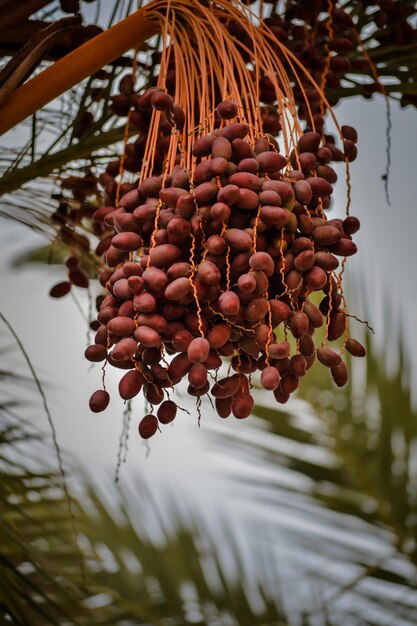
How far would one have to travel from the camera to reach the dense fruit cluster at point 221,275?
63cm

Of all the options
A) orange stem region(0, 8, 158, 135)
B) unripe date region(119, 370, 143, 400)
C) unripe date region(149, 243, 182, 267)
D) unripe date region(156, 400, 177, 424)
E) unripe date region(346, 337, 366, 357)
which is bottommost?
unripe date region(156, 400, 177, 424)

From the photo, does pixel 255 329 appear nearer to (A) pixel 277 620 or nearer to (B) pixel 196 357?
(B) pixel 196 357

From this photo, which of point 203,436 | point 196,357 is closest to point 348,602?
point 203,436

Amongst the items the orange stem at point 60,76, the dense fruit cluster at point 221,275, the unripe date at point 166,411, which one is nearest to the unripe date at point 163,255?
the dense fruit cluster at point 221,275

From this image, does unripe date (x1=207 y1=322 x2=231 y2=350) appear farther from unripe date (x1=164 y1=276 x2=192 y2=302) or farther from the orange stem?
the orange stem

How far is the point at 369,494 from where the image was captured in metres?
2.04

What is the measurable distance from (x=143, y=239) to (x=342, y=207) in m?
2.09

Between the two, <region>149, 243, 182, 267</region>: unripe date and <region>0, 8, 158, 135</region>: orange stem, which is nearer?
<region>149, 243, 182, 267</region>: unripe date

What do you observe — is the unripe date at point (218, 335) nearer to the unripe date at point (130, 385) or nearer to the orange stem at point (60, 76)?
the unripe date at point (130, 385)

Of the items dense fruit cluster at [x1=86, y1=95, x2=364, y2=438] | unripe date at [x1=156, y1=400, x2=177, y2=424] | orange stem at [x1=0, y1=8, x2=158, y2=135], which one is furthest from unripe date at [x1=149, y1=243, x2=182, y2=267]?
orange stem at [x1=0, y1=8, x2=158, y2=135]

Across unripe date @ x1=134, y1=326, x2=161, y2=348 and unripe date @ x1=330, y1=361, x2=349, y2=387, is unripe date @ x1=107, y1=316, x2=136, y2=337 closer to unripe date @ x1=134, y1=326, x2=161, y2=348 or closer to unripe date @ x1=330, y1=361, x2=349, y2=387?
unripe date @ x1=134, y1=326, x2=161, y2=348

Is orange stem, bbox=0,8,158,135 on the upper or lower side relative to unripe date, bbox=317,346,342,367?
upper

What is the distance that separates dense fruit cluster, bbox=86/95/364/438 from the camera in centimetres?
63

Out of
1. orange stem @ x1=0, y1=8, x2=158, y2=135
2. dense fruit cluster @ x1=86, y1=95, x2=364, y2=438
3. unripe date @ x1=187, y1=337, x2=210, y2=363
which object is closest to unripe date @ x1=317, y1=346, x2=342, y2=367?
dense fruit cluster @ x1=86, y1=95, x2=364, y2=438
